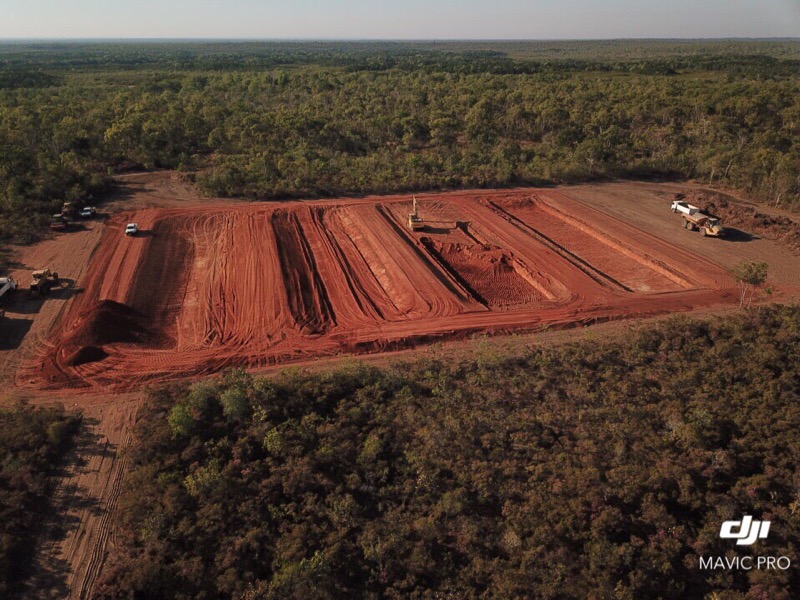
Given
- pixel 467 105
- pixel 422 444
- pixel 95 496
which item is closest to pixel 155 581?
pixel 95 496

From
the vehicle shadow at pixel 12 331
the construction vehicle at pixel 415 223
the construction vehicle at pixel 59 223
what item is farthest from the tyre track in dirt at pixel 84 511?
the construction vehicle at pixel 415 223

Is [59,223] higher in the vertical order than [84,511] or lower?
higher

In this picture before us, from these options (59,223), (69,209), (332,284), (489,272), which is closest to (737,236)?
(489,272)

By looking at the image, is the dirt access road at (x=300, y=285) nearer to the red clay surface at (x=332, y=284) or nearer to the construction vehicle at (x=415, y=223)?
the red clay surface at (x=332, y=284)

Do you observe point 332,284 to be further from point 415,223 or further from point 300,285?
point 415,223

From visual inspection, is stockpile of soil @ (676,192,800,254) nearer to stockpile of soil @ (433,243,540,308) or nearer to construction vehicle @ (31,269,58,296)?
stockpile of soil @ (433,243,540,308)

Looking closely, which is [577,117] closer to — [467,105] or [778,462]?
[467,105]

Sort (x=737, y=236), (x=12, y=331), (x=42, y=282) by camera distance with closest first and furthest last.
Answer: (x=12, y=331), (x=42, y=282), (x=737, y=236)
